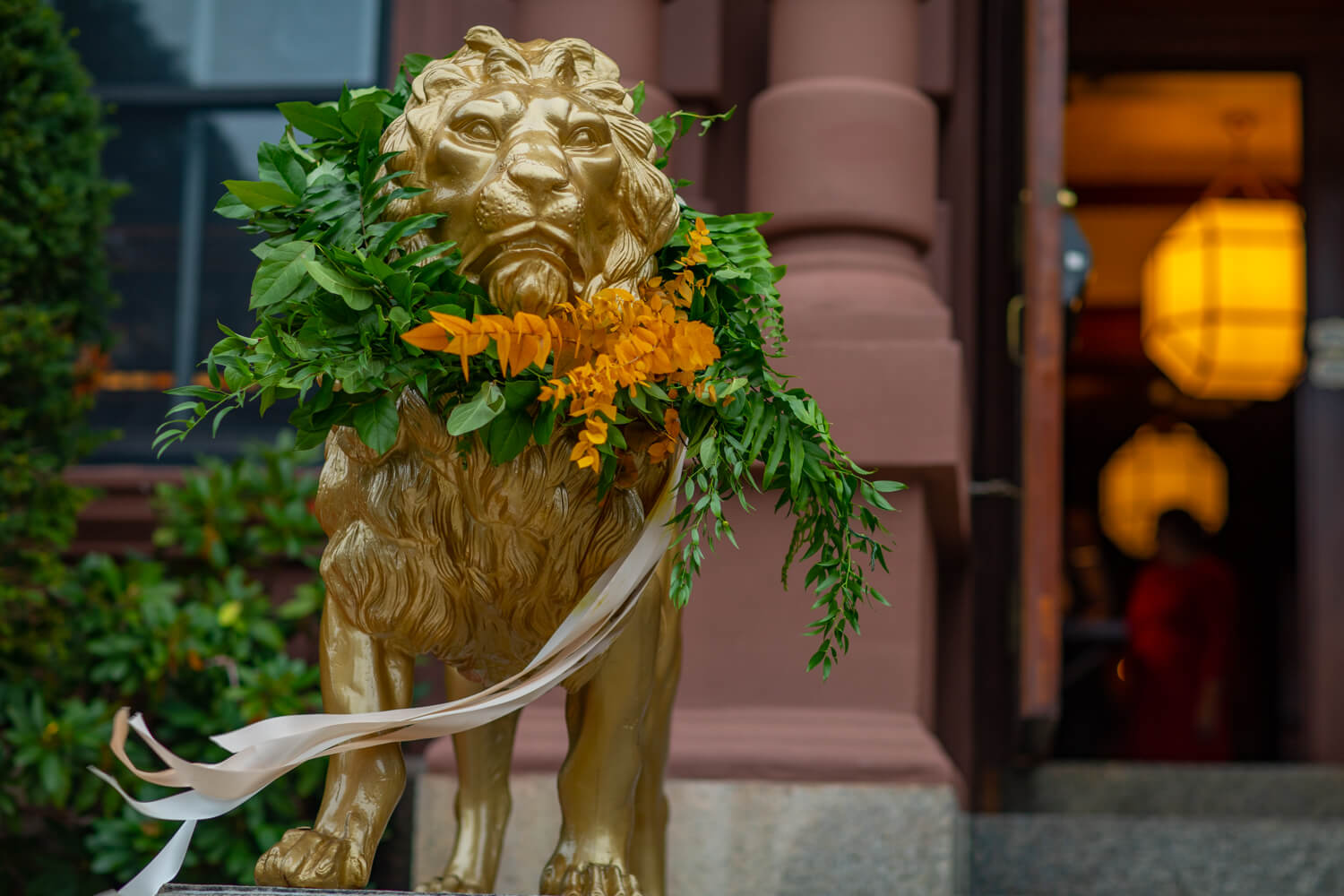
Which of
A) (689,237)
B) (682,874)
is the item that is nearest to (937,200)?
(682,874)

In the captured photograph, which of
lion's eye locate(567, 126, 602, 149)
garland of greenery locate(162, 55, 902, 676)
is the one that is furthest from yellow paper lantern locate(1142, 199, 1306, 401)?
lion's eye locate(567, 126, 602, 149)

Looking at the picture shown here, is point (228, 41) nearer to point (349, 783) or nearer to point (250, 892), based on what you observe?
point (349, 783)

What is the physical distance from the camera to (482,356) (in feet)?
7.25

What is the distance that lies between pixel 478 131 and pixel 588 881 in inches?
44.9

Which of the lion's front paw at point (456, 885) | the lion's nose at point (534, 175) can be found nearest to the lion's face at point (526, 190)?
the lion's nose at point (534, 175)

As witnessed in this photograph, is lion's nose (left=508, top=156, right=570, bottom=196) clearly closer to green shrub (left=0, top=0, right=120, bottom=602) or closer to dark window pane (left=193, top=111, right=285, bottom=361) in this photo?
green shrub (left=0, top=0, right=120, bottom=602)

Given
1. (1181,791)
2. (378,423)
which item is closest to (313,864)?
(378,423)

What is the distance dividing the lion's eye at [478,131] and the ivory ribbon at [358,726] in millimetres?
563

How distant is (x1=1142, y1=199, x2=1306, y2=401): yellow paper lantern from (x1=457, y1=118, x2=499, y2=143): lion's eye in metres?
5.30

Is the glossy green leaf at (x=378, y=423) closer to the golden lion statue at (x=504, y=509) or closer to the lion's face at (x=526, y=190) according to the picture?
the golden lion statue at (x=504, y=509)

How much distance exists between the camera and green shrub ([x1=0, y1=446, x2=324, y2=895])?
3.78 m

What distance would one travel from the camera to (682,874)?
12.2 feet

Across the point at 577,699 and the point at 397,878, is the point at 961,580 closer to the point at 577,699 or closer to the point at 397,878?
the point at 397,878

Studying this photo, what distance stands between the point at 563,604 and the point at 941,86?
9.56 feet
